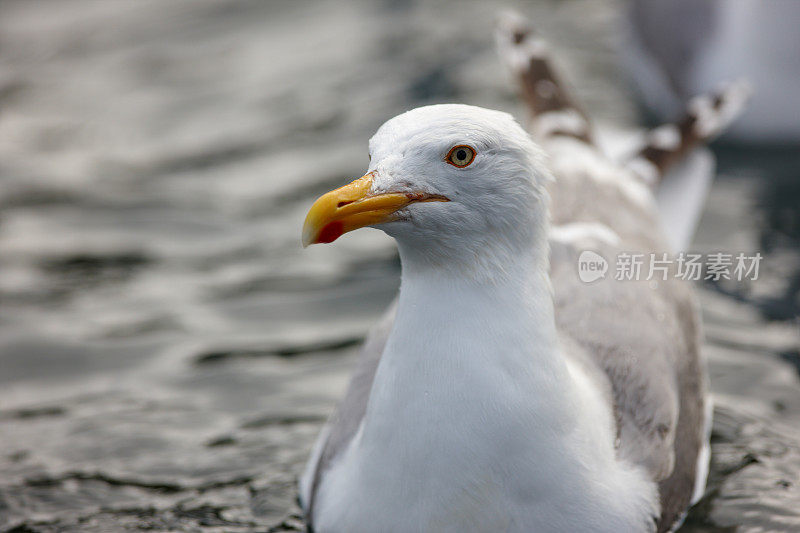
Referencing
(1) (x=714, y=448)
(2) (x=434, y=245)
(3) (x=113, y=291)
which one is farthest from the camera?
(3) (x=113, y=291)

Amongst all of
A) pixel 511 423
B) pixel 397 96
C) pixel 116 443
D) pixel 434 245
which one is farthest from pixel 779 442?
pixel 397 96

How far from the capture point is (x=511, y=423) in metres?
3.39

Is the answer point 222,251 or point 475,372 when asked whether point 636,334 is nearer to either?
point 475,372

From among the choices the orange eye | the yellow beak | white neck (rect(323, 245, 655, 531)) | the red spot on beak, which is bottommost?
white neck (rect(323, 245, 655, 531))

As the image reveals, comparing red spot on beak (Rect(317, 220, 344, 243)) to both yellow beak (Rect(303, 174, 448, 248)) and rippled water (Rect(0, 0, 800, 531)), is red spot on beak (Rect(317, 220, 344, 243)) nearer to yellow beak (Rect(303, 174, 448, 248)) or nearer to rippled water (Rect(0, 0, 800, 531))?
yellow beak (Rect(303, 174, 448, 248))

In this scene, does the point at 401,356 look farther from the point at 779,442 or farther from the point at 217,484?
the point at 779,442

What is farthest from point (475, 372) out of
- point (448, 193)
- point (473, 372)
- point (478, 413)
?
point (448, 193)

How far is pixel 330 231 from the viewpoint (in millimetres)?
3197

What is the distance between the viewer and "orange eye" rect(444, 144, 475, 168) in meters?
3.30

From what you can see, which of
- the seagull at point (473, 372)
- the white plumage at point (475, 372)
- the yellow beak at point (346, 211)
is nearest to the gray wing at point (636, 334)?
the seagull at point (473, 372)

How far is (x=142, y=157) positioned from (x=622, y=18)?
156 inches

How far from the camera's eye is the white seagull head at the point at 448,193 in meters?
3.20

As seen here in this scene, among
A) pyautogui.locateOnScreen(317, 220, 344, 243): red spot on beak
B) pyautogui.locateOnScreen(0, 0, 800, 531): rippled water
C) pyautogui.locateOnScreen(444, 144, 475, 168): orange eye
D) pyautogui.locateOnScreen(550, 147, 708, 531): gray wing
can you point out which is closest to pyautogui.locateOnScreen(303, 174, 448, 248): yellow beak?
pyautogui.locateOnScreen(317, 220, 344, 243): red spot on beak

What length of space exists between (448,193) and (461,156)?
0.12 metres
